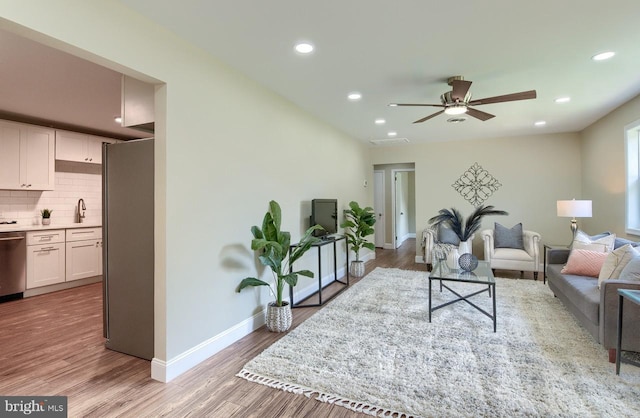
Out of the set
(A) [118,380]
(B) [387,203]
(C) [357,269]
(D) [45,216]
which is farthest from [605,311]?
(D) [45,216]

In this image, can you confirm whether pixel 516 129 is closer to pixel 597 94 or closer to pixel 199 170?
pixel 597 94

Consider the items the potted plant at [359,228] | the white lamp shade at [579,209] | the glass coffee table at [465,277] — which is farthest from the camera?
the potted plant at [359,228]

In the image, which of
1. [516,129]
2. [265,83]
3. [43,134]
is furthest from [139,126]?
[516,129]

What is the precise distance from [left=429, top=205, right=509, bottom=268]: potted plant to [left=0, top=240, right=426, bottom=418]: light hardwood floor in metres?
3.80

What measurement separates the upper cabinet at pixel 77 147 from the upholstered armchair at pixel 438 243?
608cm

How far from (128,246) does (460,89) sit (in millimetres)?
3325

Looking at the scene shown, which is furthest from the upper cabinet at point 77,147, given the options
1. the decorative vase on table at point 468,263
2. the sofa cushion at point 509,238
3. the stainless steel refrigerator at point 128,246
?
the sofa cushion at point 509,238

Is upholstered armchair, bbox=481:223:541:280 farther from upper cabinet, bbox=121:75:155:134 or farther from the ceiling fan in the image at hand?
upper cabinet, bbox=121:75:155:134

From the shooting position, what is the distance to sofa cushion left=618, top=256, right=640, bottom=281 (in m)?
2.57

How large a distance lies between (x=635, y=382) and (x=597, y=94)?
10.5ft

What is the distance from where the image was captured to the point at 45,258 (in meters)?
4.70

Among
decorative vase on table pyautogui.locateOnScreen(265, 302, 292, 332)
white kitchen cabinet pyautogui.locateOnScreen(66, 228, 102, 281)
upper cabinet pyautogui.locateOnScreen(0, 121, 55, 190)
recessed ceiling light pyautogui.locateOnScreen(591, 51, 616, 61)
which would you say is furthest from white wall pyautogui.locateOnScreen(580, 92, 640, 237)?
upper cabinet pyautogui.locateOnScreen(0, 121, 55, 190)

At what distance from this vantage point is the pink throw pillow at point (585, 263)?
3.32 metres

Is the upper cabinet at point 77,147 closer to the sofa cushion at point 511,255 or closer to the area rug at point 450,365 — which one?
the area rug at point 450,365
